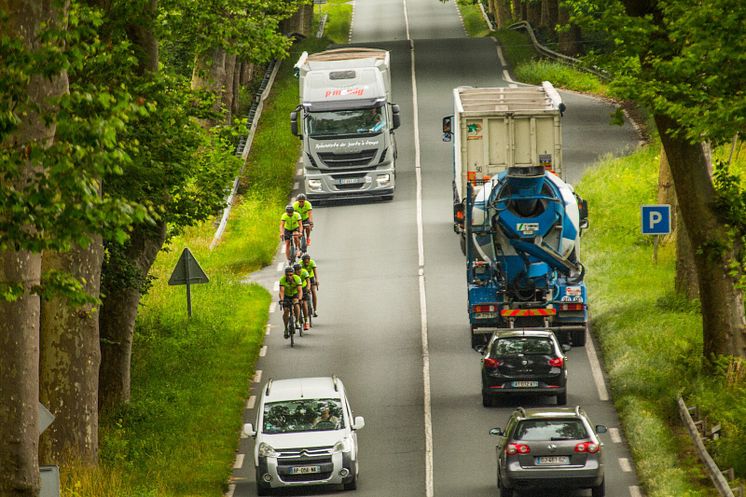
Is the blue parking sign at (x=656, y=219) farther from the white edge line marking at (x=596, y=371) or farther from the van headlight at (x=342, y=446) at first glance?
the van headlight at (x=342, y=446)

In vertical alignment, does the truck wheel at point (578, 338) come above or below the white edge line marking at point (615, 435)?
above

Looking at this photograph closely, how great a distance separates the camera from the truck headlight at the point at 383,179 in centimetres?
4712

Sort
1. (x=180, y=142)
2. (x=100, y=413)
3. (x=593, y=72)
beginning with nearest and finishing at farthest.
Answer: (x=180, y=142) < (x=100, y=413) < (x=593, y=72)

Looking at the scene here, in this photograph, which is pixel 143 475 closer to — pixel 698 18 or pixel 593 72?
pixel 698 18

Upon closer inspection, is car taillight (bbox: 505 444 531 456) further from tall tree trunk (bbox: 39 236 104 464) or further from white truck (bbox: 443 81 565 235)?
white truck (bbox: 443 81 565 235)

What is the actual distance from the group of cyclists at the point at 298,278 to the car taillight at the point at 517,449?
1135 cm

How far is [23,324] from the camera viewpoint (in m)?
16.3

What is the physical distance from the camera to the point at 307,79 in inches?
1795

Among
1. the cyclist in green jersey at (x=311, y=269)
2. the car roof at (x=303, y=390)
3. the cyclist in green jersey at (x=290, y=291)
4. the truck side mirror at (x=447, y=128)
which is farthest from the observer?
the truck side mirror at (x=447, y=128)

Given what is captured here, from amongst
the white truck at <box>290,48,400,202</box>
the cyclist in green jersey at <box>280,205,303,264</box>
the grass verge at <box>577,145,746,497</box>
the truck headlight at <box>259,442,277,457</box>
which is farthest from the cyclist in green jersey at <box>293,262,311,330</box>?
the white truck at <box>290,48,400,202</box>

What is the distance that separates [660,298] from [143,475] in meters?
14.4

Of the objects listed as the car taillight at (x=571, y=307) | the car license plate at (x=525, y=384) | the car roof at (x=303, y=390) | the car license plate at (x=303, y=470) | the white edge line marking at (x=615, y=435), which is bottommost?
the white edge line marking at (x=615, y=435)

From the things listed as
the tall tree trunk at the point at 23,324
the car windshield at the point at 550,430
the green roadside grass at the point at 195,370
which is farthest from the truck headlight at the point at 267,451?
the tall tree trunk at the point at 23,324

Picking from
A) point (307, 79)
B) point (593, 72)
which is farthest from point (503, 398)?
point (593, 72)
